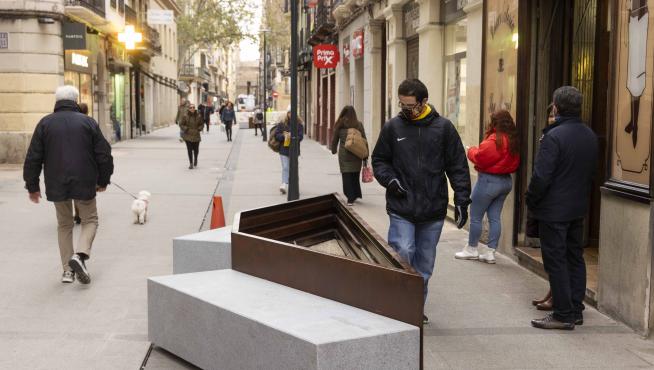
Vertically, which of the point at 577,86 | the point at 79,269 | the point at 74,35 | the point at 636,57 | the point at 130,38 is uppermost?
the point at 130,38

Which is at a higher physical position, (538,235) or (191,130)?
(191,130)

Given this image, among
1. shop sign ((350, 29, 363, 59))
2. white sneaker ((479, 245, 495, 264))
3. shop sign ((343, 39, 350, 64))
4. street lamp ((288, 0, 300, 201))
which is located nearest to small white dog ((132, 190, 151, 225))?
street lamp ((288, 0, 300, 201))

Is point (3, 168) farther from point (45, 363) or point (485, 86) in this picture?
point (45, 363)

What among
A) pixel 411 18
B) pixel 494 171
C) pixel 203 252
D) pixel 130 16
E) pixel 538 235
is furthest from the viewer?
pixel 130 16

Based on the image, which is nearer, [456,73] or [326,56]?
[456,73]

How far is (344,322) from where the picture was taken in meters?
4.29

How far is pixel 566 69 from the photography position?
866cm

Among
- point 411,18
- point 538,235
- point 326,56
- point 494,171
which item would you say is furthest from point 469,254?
point 326,56

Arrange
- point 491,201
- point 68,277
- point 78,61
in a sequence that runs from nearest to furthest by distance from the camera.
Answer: point 68,277 → point 491,201 → point 78,61

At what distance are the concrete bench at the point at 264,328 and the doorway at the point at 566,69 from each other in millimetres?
4253

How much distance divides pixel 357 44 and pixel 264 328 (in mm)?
18265

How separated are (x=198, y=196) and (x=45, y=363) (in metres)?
9.47

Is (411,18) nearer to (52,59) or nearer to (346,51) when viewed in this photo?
(346,51)

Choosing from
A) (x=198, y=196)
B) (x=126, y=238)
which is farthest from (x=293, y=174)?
(x=126, y=238)
